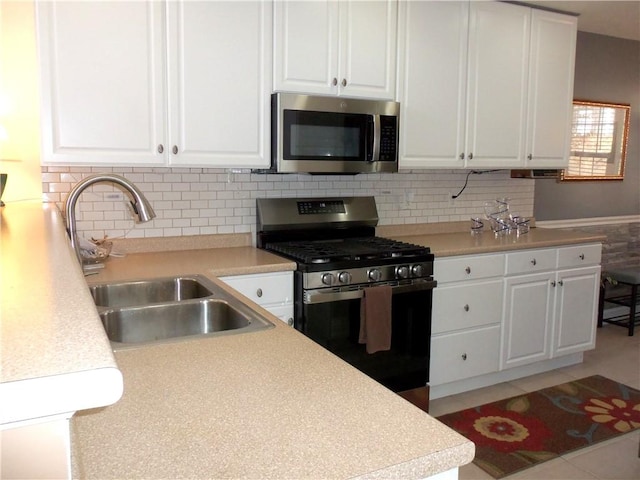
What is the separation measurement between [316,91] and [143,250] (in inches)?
49.8

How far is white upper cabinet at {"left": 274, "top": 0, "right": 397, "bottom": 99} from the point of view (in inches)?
112

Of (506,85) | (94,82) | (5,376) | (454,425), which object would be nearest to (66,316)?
(5,376)

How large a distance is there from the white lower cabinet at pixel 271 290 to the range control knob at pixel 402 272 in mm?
594

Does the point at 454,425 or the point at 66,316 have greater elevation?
the point at 66,316

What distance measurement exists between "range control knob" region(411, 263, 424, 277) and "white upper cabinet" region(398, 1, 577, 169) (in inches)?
26.7

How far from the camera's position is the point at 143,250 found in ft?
9.68

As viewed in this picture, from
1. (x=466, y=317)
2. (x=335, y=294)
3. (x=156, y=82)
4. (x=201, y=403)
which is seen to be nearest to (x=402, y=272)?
(x=335, y=294)

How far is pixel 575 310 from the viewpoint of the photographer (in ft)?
12.5

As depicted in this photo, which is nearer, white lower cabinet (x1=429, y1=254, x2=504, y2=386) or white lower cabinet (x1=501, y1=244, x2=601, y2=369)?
white lower cabinet (x1=429, y1=254, x2=504, y2=386)

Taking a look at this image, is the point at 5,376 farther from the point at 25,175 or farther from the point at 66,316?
the point at 25,175

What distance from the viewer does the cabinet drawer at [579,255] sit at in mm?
3693

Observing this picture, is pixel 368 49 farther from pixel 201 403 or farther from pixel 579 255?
pixel 201 403

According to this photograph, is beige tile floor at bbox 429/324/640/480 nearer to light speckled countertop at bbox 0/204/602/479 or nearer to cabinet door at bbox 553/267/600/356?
cabinet door at bbox 553/267/600/356

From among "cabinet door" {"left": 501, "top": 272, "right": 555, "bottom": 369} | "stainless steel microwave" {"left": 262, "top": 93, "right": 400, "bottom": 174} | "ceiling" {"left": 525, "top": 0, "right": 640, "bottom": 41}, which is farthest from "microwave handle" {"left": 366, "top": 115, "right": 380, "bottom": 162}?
"ceiling" {"left": 525, "top": 0, "right": 640, "bottom": 41}
